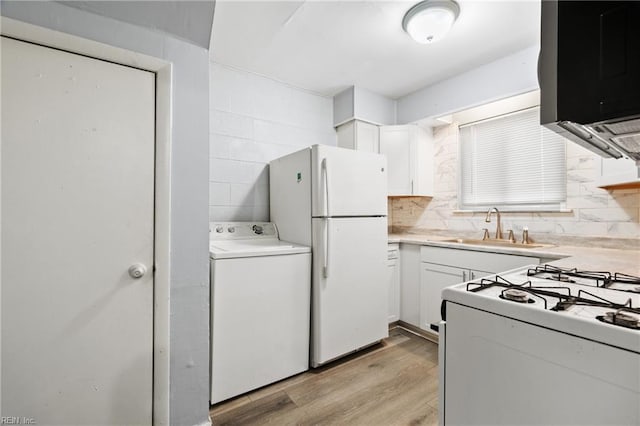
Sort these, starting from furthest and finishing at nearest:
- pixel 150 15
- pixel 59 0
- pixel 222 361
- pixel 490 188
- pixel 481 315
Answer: pixel 490 188 → pixel 222 361 → pixel 150 15 → pixel 59 0 → pixel 481 315

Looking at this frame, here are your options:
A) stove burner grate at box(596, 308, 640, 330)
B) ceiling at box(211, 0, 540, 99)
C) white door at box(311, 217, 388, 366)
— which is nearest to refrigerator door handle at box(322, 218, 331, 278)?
white door at box(311, 217, 388, 366)

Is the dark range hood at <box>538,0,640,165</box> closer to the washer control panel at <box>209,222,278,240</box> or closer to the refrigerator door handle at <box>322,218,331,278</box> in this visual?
the refrigerator door handle at <box>322,218,331,278</box>

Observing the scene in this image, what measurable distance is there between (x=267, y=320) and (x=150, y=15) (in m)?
1.77

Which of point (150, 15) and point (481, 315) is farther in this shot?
point (150, 15)

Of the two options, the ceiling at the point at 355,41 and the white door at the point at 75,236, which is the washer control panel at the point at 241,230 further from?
the ceiling at the point at 355,41

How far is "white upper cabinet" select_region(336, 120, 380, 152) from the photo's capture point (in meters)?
3.16

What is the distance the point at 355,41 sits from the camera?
2324mm

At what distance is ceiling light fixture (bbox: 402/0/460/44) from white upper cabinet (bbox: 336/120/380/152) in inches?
46.9

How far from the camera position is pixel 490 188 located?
9.64ft

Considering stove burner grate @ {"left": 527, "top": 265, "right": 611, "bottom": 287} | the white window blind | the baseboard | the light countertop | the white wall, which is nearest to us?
stove burner grate @ {"left": 527, "top": 265, "right": 611, "bottom": 287}

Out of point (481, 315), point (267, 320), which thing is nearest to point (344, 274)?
point (267, 320)

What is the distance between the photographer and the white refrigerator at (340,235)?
85.8 inches

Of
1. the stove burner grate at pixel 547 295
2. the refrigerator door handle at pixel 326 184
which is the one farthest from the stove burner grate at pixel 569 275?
the refrigerator door handle at pixel 326 184

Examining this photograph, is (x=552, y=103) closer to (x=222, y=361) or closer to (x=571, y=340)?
(x=571, y=340)
